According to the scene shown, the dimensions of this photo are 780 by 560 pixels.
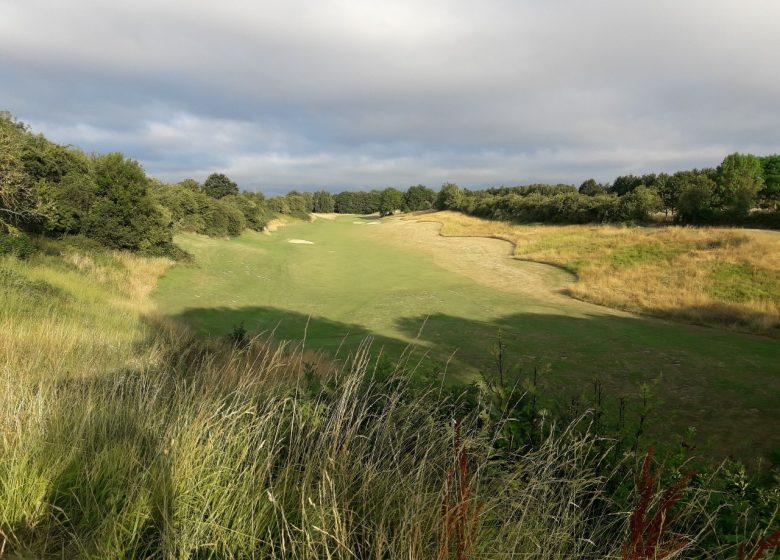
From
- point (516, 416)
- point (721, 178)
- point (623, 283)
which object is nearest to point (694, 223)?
point (721, 178)

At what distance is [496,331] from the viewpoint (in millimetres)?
15562

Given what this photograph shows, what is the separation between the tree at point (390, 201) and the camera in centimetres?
12306

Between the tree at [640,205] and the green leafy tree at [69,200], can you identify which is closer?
the green leafy tree at [69,200]

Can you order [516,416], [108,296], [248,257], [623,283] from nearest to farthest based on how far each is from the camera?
1. [516,416]
2. [108,296]
3. [623,283]
4. [248,257]

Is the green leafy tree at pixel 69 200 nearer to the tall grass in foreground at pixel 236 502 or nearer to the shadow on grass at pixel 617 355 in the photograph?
the shadow on grass at pixel 617 355

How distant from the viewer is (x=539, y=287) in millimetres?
26297

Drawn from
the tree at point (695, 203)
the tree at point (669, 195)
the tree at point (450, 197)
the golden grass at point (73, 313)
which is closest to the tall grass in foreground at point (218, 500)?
the golden grass at point (73, 313)

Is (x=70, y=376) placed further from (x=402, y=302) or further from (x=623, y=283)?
(x=623, y=283)

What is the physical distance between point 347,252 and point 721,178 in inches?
1978

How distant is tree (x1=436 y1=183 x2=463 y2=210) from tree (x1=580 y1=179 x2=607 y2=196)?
31467 millimetres

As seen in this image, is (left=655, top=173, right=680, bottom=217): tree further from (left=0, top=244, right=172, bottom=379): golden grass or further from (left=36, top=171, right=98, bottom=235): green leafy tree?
(left=36, top=171, right=98, bottom=235): green leafy tree

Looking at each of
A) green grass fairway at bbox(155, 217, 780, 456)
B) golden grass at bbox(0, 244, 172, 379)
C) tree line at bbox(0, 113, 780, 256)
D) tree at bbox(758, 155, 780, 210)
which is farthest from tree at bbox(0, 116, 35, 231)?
tree at bbox(758, 155, 780, 210)

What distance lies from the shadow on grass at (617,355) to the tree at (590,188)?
91071 millimetres

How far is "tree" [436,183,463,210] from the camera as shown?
291 feet
